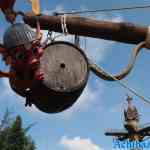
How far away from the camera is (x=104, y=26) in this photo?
211 inches

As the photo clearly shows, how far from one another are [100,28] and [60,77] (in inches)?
41.0

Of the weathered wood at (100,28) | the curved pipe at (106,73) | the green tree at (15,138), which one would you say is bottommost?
the green tree at (15,138)

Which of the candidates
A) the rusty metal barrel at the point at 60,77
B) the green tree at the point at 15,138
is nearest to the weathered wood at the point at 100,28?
the rusty metal barrel at the point at 60,77

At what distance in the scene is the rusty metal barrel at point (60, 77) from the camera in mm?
4438

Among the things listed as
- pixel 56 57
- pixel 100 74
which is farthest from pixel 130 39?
pixel 56 57

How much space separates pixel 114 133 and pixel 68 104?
3330cm

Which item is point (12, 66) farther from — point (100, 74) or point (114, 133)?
point (114, 133)

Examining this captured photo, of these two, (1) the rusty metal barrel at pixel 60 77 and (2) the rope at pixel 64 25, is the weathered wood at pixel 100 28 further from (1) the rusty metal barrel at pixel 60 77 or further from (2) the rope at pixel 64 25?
(1) the rusty metal barrel at pixel 60 77

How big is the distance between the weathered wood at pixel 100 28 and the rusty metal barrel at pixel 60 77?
519mm

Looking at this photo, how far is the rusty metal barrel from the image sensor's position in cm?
444

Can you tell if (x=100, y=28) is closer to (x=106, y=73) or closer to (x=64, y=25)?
(x=64, y=25)

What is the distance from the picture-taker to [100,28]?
17.6 feet

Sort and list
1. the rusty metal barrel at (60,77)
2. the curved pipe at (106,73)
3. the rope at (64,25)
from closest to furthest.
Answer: the rusty metal barrel at (60,77) → the curved pipe at (106,73) → the rope at (64,25)

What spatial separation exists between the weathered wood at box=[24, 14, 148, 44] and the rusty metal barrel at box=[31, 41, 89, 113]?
0.52 metres
